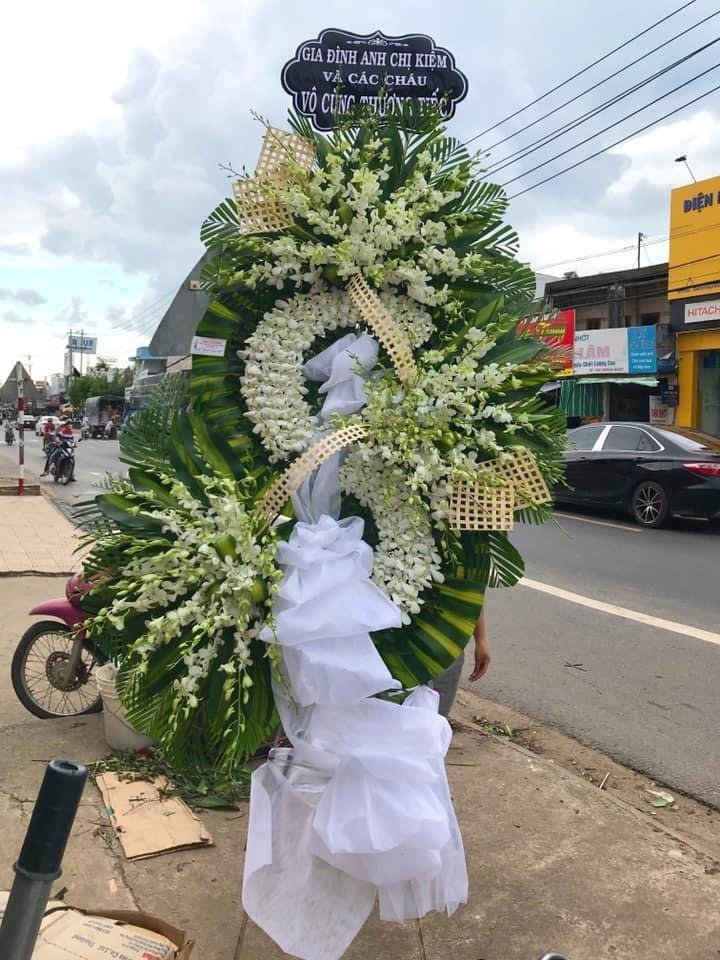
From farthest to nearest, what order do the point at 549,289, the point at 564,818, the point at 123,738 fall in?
the point at 549,289
the point at 123,738
the point at 564,818

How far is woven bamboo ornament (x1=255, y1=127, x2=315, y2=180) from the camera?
7.70 feet

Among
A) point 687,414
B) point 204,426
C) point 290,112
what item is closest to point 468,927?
point 204,426

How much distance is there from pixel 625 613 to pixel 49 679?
14.9 ft

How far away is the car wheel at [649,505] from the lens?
37.7ft

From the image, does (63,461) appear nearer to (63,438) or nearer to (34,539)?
(63,438)

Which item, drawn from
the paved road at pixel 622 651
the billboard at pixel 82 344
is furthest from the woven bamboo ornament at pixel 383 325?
the billboard at pixel 82 344

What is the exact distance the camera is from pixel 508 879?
3111mm

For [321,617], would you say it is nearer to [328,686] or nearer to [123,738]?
[328,686]

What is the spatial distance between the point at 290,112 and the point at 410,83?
→ 5.57 meters

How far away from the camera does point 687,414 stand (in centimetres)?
2062

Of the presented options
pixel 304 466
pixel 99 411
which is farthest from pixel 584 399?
pixel 99 411

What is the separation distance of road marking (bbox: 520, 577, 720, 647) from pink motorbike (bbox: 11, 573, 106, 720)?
422 cm

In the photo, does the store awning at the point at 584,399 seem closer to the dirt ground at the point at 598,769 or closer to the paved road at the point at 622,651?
the paved road at the point at 622,651

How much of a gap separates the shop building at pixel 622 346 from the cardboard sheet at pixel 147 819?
18.8 metres
